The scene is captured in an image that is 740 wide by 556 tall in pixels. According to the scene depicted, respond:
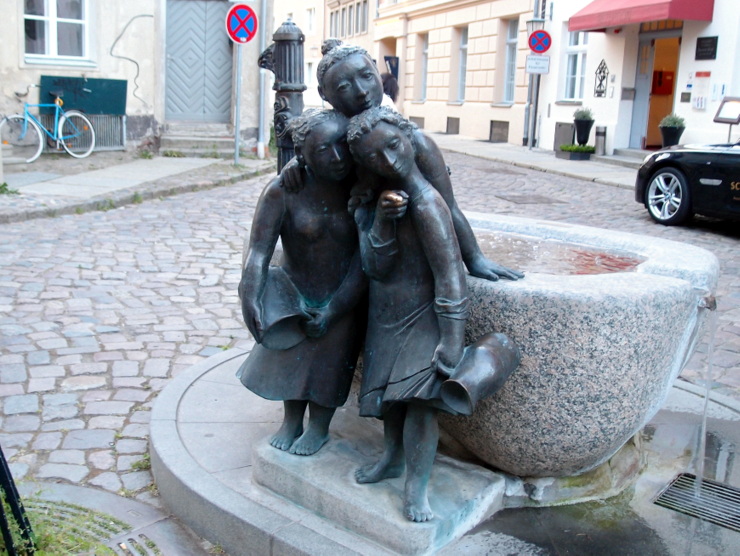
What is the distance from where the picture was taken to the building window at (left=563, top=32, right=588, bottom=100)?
19.8 metres

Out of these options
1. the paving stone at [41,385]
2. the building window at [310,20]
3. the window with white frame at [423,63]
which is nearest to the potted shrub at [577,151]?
the window with white frame at [423,63]

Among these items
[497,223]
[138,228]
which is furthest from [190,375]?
[138,228]

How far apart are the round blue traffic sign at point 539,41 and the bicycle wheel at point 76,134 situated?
1076 cm

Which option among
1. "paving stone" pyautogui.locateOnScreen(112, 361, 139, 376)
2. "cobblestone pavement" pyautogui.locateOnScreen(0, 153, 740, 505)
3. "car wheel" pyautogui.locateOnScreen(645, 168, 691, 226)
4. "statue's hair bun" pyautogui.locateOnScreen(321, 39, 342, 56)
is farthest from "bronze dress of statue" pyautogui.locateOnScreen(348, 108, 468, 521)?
"car wheel" pyautogui.locateOnScreen(645, 168, 691, 226)

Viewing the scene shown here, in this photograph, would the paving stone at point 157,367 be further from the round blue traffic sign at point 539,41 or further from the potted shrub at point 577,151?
the round blue traffic sign at point 539,41

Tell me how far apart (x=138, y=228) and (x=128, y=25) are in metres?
7.29

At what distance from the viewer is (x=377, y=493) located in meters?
2.78

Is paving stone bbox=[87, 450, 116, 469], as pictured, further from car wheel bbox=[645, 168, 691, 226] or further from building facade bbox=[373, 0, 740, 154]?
building facade bbox=[373, 0, 740, 154]


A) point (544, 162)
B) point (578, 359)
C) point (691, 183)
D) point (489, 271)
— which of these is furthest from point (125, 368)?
point (544, 162)

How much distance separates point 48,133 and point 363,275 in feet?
38.2

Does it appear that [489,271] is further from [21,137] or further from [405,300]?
[21,137]

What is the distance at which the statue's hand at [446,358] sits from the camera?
2.53 metres

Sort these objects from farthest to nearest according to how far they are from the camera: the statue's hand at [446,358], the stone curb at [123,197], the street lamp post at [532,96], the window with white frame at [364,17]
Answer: the window with white frame at [364,17] → the street lamp post at [532,96] → the stone curb at [123,197] → the statue's hand at [446,358]

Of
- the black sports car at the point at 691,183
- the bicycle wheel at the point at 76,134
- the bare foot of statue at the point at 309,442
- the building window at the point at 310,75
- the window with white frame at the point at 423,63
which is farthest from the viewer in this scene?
the building window at the point at 310,75
